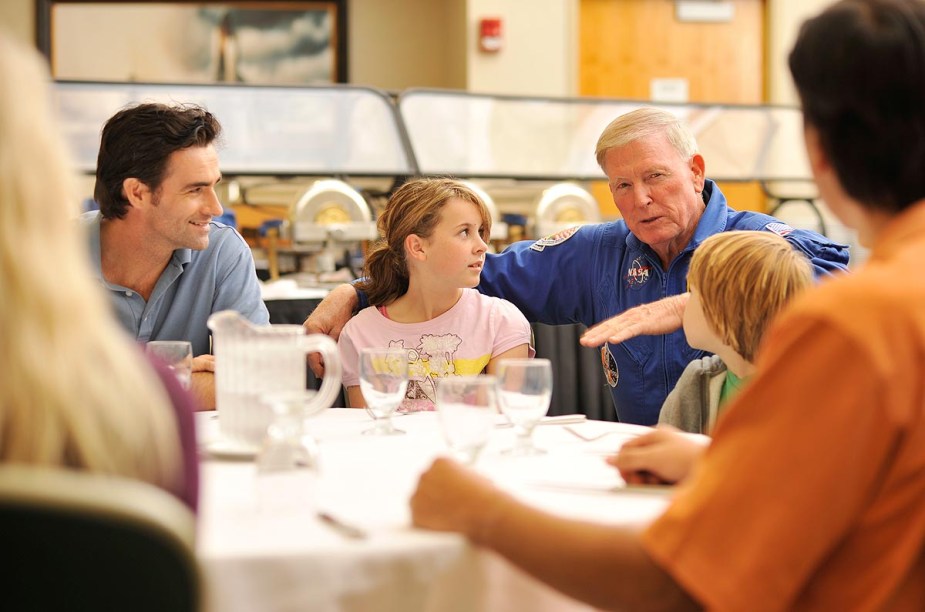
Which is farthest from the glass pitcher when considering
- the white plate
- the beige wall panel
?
the beige wall panel

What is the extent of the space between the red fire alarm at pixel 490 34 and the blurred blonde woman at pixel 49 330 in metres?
6.29

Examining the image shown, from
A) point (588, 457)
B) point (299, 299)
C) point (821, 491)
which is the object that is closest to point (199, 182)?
point (299, 299)

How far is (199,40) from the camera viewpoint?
7.38m

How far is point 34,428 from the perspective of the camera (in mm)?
700

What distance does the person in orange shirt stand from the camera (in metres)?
0.73

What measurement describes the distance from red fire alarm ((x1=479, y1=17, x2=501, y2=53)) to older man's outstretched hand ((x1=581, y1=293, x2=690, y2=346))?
5197mm

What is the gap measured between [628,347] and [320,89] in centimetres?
224

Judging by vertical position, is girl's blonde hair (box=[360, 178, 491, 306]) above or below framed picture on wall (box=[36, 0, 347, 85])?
below

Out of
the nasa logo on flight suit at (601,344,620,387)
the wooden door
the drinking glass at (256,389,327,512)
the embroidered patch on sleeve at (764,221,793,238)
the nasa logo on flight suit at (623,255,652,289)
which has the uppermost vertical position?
the wooden door

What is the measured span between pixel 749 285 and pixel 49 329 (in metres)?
1.14

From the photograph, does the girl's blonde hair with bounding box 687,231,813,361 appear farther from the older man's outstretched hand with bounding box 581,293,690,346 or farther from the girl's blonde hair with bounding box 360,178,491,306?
the girl's blonde hair with bounding box 360,178,491,306

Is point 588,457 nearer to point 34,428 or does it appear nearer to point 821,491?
point 821,491

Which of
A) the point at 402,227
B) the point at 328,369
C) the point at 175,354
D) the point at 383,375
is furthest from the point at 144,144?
the point at 328,369

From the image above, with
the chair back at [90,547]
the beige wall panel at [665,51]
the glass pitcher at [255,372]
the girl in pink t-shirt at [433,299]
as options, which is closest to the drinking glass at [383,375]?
the glass pitcher at [255,372]
